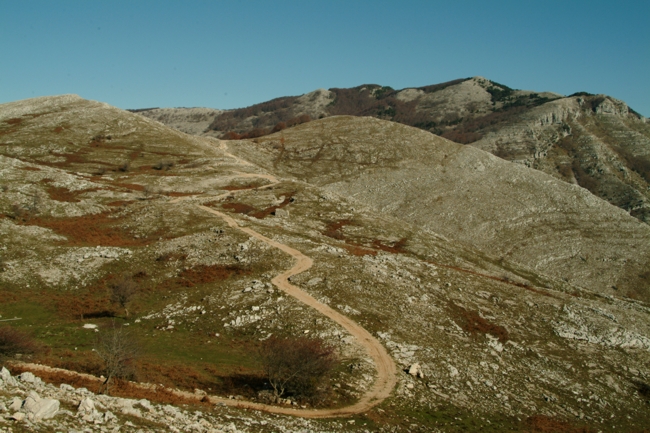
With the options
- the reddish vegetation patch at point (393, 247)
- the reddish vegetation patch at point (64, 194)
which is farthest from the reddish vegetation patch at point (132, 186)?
the reddish vegetation patch at point (393, 247)

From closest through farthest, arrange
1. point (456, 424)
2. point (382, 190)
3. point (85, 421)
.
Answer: point (85, 421), point (456, 424), point (382, 190)

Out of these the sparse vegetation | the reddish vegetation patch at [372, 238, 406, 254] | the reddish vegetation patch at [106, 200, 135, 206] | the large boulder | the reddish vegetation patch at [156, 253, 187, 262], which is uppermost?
the sparse vegetation

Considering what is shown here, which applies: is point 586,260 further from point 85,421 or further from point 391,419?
point 85,421

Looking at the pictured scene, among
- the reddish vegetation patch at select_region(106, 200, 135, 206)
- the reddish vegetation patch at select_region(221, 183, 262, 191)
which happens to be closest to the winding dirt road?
the reddish vegetation patch at select_region(106, 200, 135, 206)

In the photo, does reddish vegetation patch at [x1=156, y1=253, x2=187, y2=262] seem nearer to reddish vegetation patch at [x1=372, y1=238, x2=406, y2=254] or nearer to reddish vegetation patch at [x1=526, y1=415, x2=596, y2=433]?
reddish vegetation patch at [x1=372, y1=238, x2=406, y2=254]

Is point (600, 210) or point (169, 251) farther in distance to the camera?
point (600, 210)

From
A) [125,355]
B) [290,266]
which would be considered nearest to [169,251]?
[290,266]

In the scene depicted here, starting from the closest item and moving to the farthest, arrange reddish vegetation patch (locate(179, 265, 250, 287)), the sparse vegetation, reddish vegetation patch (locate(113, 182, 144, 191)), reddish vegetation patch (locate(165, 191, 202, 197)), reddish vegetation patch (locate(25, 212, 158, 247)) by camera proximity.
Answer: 1. reddish vegetation patch (locate(179, 265, 250, 287))
2. reddish vegetation patch (locate(25, 212, 158, 247))
3. reddish vegetation patch (locate(165, 191, 202, 197))
4. reddish vegetation patch (locate(113, 182, 144, 191))
5. the sparse vegetation
